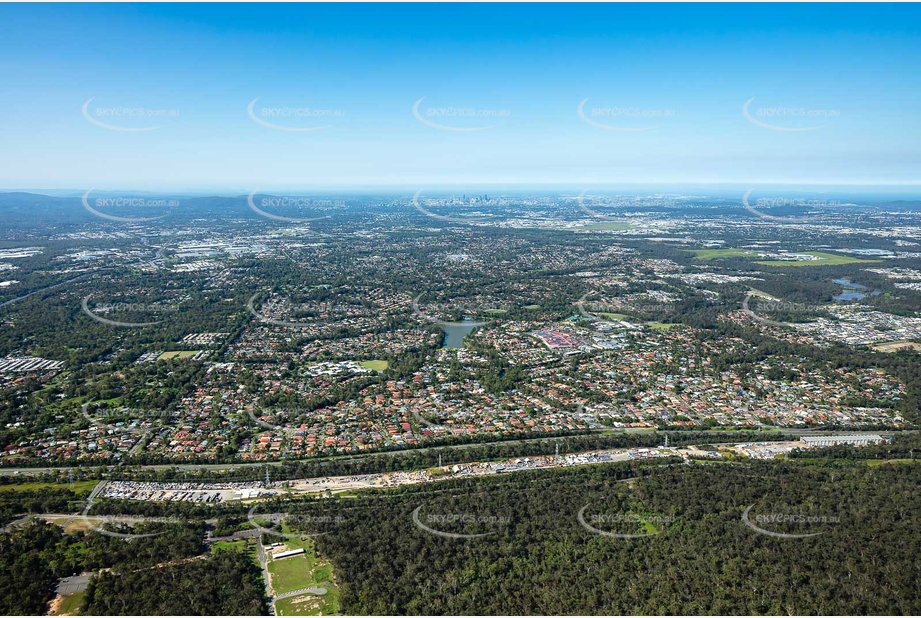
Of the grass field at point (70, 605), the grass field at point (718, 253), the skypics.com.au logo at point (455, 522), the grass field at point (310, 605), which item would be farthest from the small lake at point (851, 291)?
the grass field at point (70, 605)

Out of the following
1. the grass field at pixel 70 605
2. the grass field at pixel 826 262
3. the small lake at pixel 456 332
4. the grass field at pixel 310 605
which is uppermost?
the grass field at pixel 826 262

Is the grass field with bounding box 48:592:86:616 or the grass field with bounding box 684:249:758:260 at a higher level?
the grass field with bounding box 684:249:758:260

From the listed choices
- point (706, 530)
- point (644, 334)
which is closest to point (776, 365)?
point (644, 334)

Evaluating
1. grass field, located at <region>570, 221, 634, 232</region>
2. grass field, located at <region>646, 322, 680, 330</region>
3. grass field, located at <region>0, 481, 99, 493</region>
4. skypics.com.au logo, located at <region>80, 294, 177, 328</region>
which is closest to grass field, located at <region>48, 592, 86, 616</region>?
grass field, located at <region>0, 481, 99, 493</region>

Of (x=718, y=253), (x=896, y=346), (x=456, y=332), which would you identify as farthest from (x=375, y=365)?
(x=718, y=253)

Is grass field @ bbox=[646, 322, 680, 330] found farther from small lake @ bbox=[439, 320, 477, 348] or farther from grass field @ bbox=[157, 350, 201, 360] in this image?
grass field @ bbox=[157, 350, 201, 360]

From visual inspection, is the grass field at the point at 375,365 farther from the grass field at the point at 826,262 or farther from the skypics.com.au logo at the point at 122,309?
the grass field at the point at 826,262

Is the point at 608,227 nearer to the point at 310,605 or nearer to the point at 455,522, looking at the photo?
the point at 455,522
